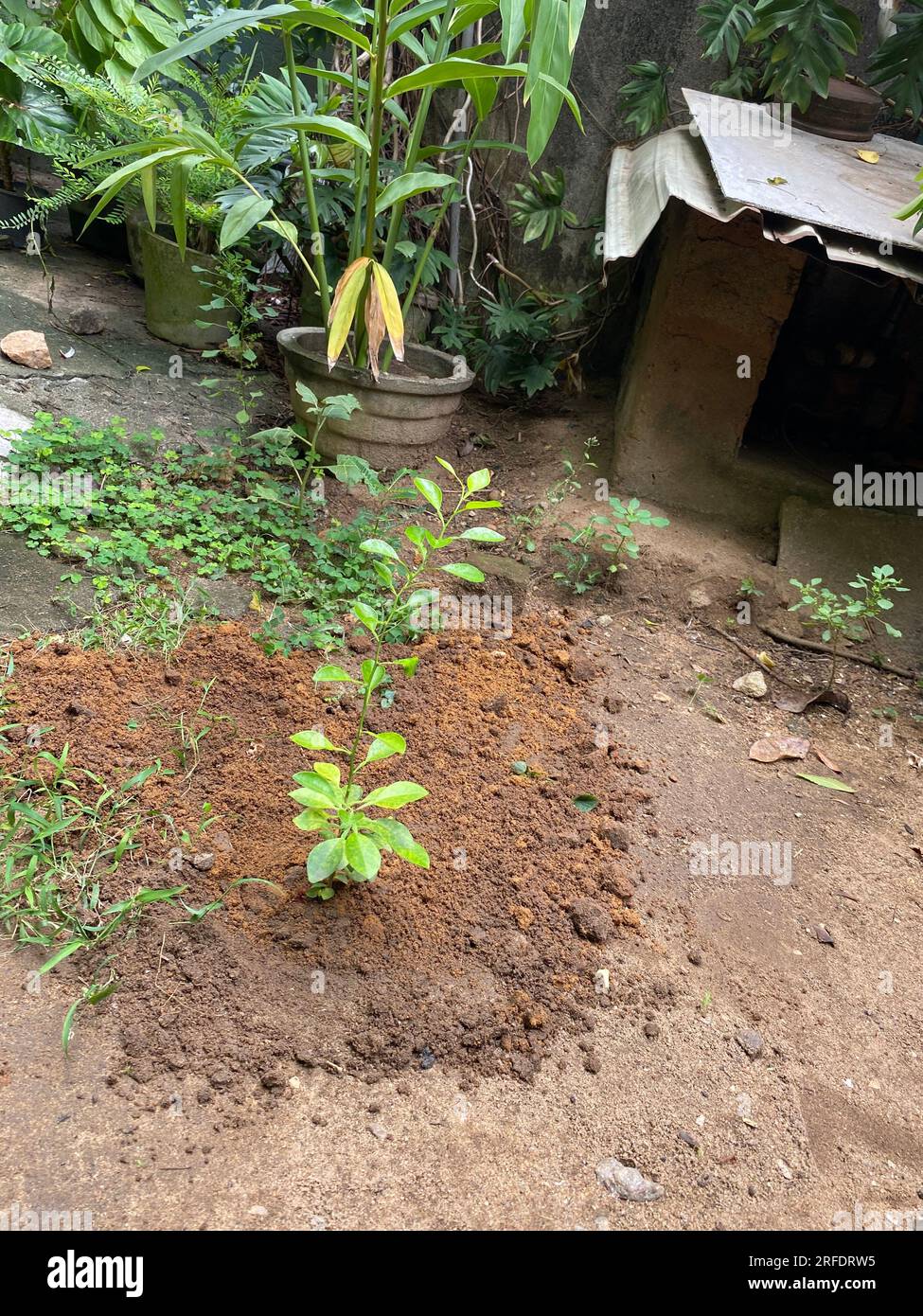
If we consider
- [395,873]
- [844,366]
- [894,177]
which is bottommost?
[395,873]

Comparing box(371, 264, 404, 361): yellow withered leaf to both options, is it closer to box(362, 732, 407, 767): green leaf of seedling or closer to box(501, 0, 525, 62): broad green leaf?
box(501, 0, 525, 62): broad green leaf

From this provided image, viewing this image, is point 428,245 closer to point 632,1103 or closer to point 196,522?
point 196,522

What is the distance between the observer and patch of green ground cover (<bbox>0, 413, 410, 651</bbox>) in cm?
297

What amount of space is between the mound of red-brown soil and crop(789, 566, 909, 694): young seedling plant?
924mm

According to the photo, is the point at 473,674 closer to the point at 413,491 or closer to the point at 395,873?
the point at 395,873

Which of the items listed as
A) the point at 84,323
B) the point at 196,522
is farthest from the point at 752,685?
the point at 84,323

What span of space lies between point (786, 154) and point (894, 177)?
451mm

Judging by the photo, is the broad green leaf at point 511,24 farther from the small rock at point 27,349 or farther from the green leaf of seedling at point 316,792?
the small rock at point 27,349

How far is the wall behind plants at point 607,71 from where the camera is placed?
14.6ft

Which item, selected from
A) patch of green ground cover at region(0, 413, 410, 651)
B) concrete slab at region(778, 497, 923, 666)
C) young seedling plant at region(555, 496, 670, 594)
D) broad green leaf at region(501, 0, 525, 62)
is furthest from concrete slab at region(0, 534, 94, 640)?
concrete slab at region(778, 497, 923, 666)

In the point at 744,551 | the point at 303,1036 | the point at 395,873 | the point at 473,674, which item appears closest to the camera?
the point at 303,1036

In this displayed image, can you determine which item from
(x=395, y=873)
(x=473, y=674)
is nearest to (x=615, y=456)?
(x=473, y=674)

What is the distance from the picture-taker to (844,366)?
447 centimetres

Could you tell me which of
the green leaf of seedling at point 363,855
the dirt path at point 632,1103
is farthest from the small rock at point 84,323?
the green leaf of seedling at point 363,855
